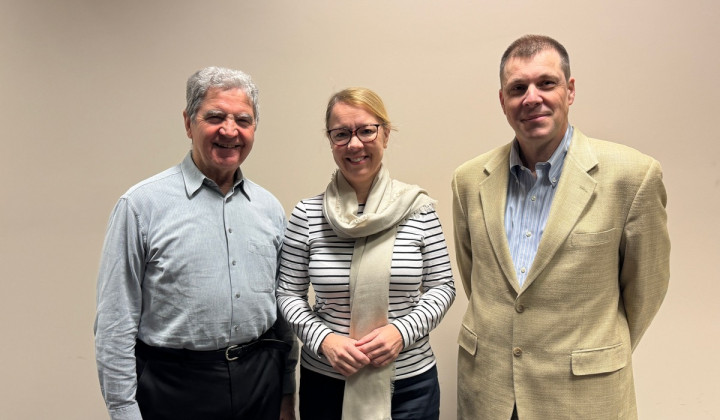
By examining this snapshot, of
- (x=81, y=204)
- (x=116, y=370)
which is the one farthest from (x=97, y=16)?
(x=116, y=370)

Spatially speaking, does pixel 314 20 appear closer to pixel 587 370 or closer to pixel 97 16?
pixel 97 16

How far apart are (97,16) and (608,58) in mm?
2474

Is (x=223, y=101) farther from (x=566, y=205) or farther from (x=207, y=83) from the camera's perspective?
(x=566, y=205)

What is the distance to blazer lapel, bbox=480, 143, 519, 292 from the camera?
1.52 metres

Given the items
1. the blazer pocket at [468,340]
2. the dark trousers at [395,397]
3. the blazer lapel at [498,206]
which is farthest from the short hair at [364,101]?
the dark trousers at [395,397]

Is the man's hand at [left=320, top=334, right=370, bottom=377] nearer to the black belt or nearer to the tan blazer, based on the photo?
the black belt

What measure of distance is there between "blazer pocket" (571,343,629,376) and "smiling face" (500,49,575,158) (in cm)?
64

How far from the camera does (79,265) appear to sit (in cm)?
243

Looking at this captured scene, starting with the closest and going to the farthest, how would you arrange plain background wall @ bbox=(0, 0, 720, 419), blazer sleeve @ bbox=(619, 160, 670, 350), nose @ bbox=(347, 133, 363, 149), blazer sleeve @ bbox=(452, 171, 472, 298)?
blazer sleeve @ bbox=(619, 160, 670, 350)
nose @ bbox=(347, 133, 363, 149)
blazer sleeve @ bbox=(452, 171, 472, 298)
plain background wall @ bbox=(0, 0, 720, 419)

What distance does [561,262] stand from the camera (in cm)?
145

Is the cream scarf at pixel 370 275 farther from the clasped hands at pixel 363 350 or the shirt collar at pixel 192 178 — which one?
the shirt collar at pixel 192 178

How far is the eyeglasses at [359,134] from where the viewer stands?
166 centimetres

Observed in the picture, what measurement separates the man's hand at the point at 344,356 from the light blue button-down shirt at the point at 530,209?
565 millimetres

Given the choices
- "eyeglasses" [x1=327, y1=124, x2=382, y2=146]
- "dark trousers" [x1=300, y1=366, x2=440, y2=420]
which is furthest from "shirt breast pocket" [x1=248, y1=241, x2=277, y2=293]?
"eyeglasses" [x1=327, y1=124, x2=382, y2=146]
